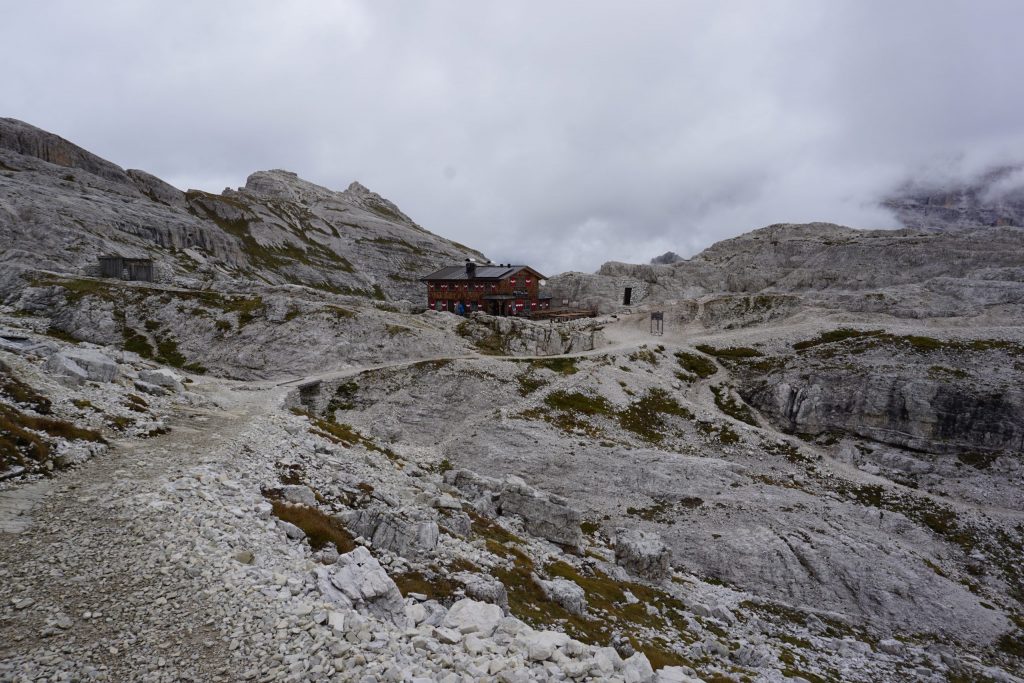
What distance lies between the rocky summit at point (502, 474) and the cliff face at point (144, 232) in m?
1.20

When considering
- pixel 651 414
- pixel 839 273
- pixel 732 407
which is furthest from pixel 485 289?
pixel 839 273

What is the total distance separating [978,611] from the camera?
41.8 metres

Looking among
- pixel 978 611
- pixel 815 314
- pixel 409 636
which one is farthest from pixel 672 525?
pixel 815 314

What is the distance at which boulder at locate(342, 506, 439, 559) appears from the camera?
22.8m

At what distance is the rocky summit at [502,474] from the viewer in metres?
15.2

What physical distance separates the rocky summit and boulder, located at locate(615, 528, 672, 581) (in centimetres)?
23

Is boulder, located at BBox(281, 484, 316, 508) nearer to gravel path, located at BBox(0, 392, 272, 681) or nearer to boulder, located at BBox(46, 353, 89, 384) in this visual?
gravel path, located at BBox(0, 392, 272, 681)

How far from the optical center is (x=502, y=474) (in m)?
54.2

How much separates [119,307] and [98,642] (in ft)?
274

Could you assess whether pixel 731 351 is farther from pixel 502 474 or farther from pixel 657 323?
pixel 502 474

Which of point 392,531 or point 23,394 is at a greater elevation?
point 23,394

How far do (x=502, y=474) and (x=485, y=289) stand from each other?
68.3 metres

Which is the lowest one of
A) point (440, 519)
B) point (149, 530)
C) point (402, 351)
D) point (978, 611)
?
point (978, 611)

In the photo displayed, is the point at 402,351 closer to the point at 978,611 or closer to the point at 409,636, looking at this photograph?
the point at 409,636
